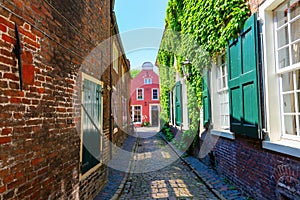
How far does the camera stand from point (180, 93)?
1020cm

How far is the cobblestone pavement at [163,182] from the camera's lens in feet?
15.1

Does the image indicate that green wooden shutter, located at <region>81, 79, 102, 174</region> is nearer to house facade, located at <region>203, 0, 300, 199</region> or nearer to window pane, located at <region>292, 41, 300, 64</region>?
house facade, located at <region>203, 0, 300, 199</region>

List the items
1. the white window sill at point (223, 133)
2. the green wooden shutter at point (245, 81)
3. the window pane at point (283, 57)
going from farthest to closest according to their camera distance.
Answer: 1. the white window sill at point (223, 133)
2. the green wooden shutter at point (245, 81)
3. the window pane at point (283, 57)

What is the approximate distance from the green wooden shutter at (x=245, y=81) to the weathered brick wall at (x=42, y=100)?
298cm

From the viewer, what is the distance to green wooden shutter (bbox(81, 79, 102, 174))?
3992mm

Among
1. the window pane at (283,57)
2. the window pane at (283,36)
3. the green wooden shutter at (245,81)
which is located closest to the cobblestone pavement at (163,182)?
the green wooden shutter at (245,81)

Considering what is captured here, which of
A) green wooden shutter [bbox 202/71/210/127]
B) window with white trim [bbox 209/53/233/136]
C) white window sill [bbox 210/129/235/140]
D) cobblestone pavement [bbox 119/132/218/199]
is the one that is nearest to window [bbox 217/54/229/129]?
window with white trim [bbox 209/53/233/136]

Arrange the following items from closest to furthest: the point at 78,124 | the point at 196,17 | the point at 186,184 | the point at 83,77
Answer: the point at 78,124, the point at 83,77, the point at 186,184, the point at 196,17

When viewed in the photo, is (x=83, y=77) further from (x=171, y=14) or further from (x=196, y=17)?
(x=171, y=14)

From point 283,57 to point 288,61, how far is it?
0.13 meters

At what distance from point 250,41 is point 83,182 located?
3.84m

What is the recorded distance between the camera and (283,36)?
3404mm

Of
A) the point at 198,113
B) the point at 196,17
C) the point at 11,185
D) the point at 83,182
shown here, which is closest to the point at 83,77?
→ the point at 83,182

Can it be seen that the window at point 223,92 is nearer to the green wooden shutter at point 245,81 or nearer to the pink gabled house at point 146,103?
the green wooden shutter at point 245,81
